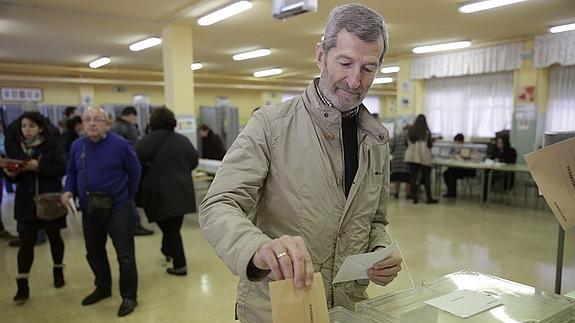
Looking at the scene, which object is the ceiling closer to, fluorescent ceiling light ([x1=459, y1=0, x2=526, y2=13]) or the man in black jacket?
fluorescent ceiling light ([x1=459, y1=0, x2=526, y2=13])

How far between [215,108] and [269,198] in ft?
35.5

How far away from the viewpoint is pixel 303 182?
1.08 meters

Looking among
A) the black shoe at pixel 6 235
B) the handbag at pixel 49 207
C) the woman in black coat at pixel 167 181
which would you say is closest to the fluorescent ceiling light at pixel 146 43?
the black shoe at pixel 6 235

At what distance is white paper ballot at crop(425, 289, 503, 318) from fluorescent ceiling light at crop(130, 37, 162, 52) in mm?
7247

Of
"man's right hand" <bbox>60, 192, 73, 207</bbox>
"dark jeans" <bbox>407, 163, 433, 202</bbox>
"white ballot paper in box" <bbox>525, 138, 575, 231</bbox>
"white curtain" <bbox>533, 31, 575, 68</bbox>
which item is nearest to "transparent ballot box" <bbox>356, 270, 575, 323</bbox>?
"white ballot paper in box" <bbox>525, 138, 575, 231</bbox>

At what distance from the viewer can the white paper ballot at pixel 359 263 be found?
972mm

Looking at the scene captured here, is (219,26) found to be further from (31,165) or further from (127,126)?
(31,165)

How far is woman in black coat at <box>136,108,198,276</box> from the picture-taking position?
372 cm

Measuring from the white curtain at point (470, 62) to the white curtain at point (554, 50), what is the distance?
0.35m

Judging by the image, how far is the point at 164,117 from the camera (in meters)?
3.80

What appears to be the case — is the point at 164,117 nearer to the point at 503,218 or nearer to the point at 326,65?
the point at 326,65

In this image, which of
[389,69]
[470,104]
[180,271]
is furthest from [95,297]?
[389,69]

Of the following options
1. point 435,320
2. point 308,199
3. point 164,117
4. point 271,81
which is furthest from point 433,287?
point 271,81

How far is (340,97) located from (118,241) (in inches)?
100
